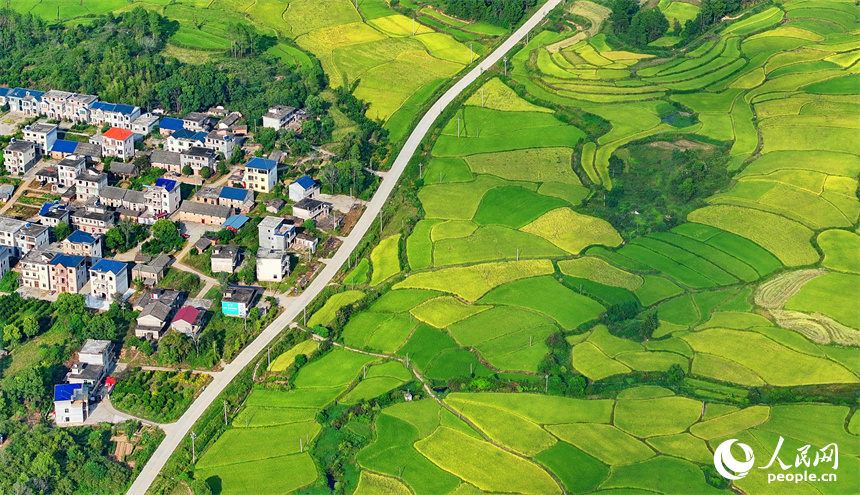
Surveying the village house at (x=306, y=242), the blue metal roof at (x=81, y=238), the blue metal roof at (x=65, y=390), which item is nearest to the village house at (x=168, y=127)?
the blue metal roof at (x=81, y=238)

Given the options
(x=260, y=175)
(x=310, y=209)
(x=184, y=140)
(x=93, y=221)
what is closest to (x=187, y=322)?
(x=93, y=221)

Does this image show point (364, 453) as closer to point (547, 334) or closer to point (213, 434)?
point (213, 434)

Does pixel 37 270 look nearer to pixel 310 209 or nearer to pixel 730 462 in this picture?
pixel 310 209

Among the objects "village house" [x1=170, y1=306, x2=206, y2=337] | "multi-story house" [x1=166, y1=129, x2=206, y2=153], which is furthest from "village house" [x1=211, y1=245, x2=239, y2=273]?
"multi-story house" [x1=166, y1=129, x2=206, y2=153]

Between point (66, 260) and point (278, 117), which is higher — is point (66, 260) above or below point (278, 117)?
below

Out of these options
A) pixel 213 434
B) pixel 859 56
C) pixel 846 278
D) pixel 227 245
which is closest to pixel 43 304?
pixel 227 245

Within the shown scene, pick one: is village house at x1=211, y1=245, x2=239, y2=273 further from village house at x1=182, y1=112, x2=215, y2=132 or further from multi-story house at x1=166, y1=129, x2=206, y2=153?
village house at x1=182, y1=112, x2=215, y2=132
